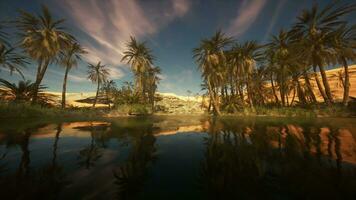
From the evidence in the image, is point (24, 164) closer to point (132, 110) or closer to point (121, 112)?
point (121, 112)

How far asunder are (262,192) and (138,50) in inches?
1337

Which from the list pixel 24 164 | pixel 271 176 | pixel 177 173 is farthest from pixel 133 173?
pixel 271 176

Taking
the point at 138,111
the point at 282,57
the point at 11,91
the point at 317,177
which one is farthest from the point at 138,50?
the point at 317,177

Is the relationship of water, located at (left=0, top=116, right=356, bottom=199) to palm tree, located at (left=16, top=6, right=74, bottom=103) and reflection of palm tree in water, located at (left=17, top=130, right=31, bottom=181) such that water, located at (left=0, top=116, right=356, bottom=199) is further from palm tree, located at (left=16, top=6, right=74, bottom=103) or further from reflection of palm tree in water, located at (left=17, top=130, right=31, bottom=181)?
palm tree, located at (left=16, top=6, right=74, bottom=103)

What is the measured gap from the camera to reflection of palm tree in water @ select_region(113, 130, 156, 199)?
277cm

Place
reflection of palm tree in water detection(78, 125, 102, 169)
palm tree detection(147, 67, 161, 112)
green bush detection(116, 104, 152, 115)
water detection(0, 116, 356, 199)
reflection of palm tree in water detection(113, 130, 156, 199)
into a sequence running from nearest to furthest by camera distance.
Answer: water detection(0, 116, 356, 199)
reflection of palm tree in water detection(113, 130, 156, 199)
reflection of palm tree in water detection(78, 125, 102, 169)
green bush detection(116, 104, 152, 115)
palm tree detection(147, 67, 161, 112)

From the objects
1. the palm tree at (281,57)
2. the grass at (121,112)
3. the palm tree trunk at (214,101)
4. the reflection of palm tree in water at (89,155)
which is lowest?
the reflection of palm tree in water at (89,155)

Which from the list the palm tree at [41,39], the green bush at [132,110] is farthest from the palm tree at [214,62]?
the palm tree at [41,39]

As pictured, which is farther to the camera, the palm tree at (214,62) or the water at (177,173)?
the palm tree at (214,62)

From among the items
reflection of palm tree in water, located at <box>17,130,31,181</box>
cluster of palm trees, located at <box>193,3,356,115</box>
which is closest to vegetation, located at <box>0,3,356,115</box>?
cluster of palm trees, located at <box>193,3,356,115</box>

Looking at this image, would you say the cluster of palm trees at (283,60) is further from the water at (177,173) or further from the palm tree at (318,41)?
the water at (177,173)

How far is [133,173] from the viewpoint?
356cm

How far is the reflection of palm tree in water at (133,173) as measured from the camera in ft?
9.09

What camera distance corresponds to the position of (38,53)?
2217 cm
